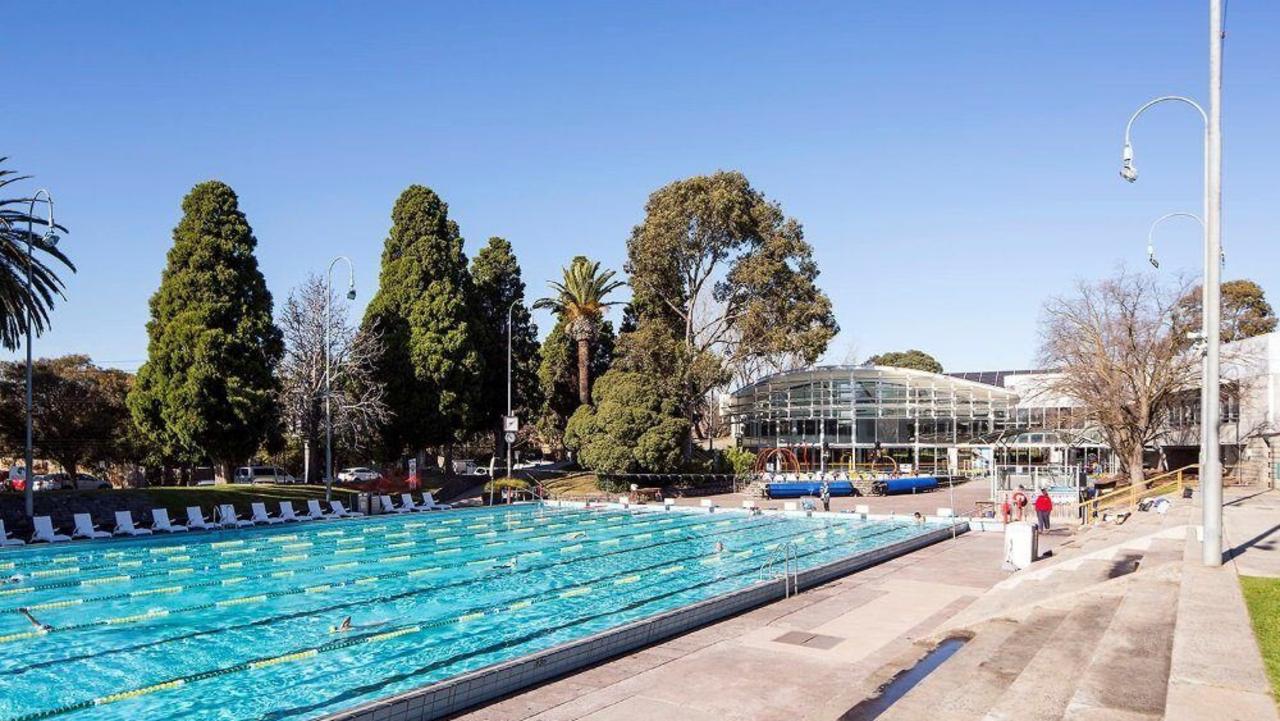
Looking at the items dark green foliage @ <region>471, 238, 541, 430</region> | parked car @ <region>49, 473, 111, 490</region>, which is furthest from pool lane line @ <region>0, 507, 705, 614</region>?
parked car @ <region>49, 473, 111, 490</region>

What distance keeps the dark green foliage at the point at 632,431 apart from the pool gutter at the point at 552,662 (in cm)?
2256

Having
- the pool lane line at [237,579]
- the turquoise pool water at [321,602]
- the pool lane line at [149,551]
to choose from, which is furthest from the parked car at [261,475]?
the pool lane line at [237,579]

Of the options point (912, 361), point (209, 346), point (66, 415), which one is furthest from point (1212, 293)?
point (912, 361)

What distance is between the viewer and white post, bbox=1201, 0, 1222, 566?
13.1 m

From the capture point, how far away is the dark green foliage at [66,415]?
135 ft

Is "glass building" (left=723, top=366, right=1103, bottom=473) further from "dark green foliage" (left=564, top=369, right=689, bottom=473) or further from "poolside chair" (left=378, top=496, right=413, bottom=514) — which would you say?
"poolside chair" (left=378, top=496, right=413, bottom=514)

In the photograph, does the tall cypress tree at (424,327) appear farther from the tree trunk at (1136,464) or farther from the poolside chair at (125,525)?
the tree trunk at (1136,464)

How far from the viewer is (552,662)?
431 inches

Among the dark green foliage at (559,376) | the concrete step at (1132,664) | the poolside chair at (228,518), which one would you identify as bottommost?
the poolside chair at (228,518)

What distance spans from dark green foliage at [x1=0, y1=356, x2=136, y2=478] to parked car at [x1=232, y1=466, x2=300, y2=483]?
5580mm

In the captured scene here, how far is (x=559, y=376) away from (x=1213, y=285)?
46.1m

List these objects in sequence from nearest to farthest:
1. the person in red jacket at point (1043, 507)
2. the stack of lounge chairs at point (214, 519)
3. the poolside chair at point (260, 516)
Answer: the person in red jacket at point (1043, 507) < the stack of lounge chairs at point (214, 519) < the poolside chair at point (260, 516)

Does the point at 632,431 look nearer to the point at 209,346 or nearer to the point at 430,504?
the point at 430,504

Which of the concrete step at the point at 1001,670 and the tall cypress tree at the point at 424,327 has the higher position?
the tall cypress tree at the point at 424,327
